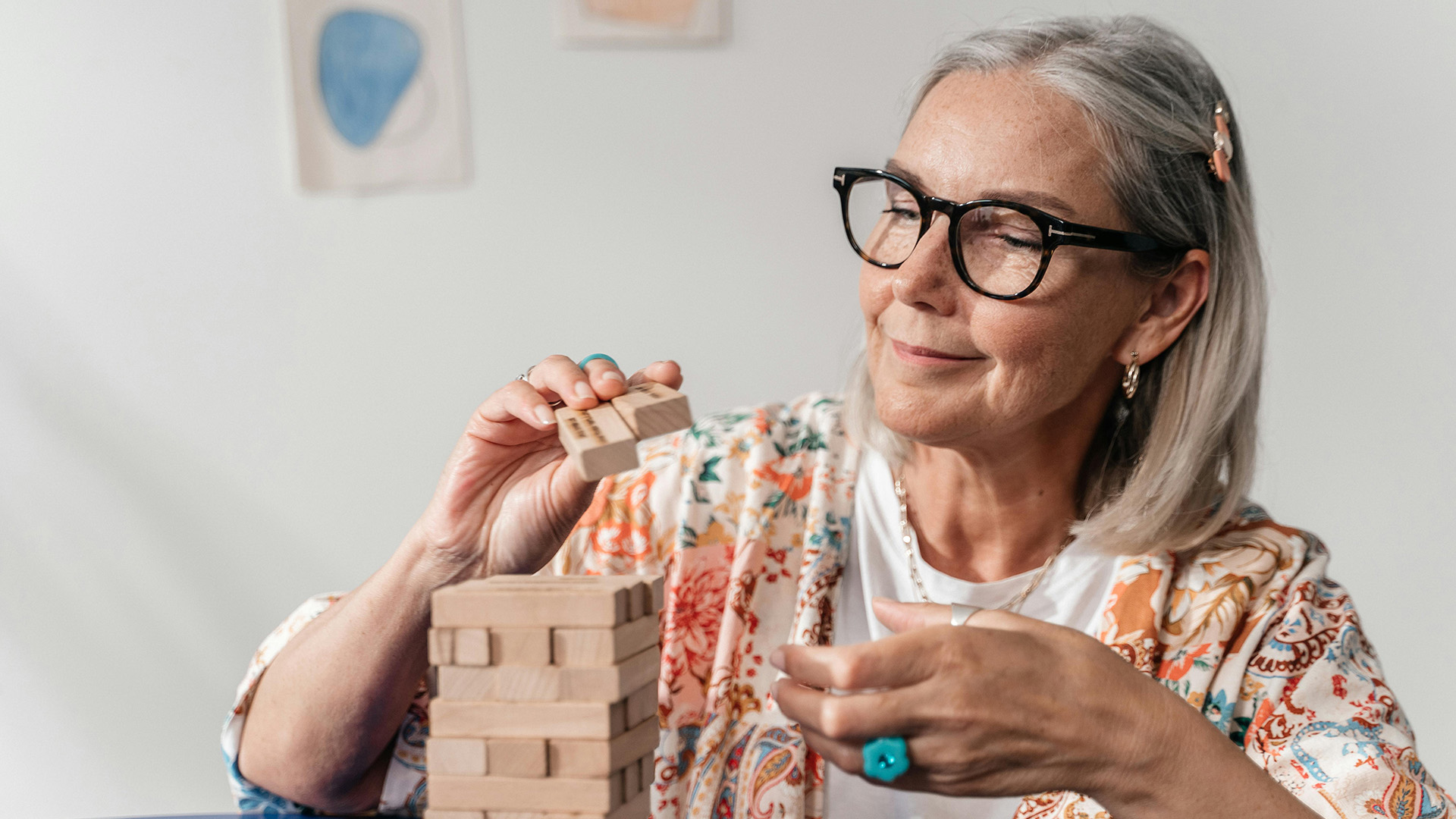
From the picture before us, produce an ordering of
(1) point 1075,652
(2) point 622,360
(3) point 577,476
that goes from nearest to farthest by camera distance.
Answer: (1) point 1075,652 → (3) point 577,476 → (2) point 622,360

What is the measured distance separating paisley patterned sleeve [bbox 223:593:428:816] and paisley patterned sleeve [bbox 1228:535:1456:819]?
3.44 ft

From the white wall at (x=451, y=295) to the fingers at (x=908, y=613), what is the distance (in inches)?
67.1

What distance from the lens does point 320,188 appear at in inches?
101

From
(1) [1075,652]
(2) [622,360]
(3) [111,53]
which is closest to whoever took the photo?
(1) [1075,652]

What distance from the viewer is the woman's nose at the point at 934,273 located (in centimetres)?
135

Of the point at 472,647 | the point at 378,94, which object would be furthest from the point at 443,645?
the point at 378,94

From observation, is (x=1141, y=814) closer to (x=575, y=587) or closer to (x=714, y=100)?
(x=575, y=587)

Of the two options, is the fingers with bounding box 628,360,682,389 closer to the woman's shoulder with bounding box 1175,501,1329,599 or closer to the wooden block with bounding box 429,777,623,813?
the wooden block with bounding box 429,777,623,813

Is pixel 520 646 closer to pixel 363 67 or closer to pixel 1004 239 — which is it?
pixel 1004 239

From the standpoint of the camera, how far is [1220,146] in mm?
1442

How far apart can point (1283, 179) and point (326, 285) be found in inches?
93.0

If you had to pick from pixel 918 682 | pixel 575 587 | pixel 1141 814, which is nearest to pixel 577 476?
pixel 575 587

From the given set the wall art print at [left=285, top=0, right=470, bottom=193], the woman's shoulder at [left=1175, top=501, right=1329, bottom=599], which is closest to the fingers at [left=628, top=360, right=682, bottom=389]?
the woman's shoulder at [left=1175, top=501, right=1329, bottom=599]

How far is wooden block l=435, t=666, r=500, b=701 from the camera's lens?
84 centimetres
